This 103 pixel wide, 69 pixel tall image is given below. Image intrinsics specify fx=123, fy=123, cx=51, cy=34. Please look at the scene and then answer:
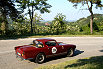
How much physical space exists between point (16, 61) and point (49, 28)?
18.5m

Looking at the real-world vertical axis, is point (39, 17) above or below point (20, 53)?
above

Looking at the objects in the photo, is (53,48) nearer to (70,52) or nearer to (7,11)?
(70,52)

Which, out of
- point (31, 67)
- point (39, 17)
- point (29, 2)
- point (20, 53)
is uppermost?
point (29, 2)

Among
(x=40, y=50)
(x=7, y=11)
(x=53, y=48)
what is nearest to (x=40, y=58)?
(x=40, y=50)

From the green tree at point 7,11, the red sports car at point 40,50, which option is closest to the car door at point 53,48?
the red sports car at point 40,50

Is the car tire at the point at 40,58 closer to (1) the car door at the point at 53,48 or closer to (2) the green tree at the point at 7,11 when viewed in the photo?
(1) the car door at the point at 53,48

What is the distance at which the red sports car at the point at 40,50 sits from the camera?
6.71m

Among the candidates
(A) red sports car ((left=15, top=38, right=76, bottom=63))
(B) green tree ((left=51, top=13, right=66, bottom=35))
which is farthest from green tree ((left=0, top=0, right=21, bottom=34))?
(A) red sports car ((left=15, top=38, right=76, bottom=63))

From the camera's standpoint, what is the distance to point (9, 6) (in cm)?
1969

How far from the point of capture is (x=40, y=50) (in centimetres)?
710

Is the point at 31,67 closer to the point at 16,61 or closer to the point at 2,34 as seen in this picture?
the point at 16,61

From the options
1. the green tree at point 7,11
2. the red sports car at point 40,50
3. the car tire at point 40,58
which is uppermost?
the green tree at point 7,11

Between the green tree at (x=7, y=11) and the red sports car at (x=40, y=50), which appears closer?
the red sports car at (x=40, y=50)

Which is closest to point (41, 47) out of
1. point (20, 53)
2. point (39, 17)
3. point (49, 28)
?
point (20, 53)
